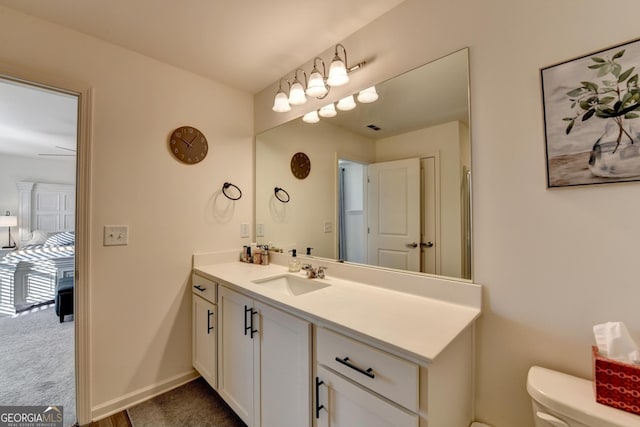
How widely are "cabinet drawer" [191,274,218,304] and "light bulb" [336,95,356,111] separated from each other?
1429 millimetres

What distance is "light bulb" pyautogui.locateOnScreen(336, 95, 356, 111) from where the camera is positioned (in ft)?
5.44

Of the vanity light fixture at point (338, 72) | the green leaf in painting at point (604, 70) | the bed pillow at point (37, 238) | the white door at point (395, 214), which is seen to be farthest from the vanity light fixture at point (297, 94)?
the bed pillow at point (37, 238)

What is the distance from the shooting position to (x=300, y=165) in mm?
2131

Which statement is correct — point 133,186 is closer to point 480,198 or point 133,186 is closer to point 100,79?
point 100,79

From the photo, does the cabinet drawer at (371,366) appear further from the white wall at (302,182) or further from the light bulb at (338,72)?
the light bulb at (338,72)

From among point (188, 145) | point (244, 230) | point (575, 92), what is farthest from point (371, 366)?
point (188, 145)

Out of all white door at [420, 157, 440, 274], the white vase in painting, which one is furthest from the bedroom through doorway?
the white vase in painting

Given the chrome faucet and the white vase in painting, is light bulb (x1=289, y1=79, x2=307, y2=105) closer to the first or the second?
the chrome faucet

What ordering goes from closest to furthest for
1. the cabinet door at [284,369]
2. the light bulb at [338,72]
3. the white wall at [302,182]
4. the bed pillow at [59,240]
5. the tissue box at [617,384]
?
the tissue box at [617,384]
the cabinet door at [284,369]
the light bulb at [338,72]
the white wall at [302,182]
the bed pillow at [59,240]

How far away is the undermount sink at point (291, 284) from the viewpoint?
1660 millimetres

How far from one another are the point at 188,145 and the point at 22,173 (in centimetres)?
535

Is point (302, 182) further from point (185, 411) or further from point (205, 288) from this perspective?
point (185, 411)

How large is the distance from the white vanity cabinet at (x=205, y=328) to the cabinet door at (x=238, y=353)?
8 centimetres

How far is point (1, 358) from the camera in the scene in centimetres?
224
